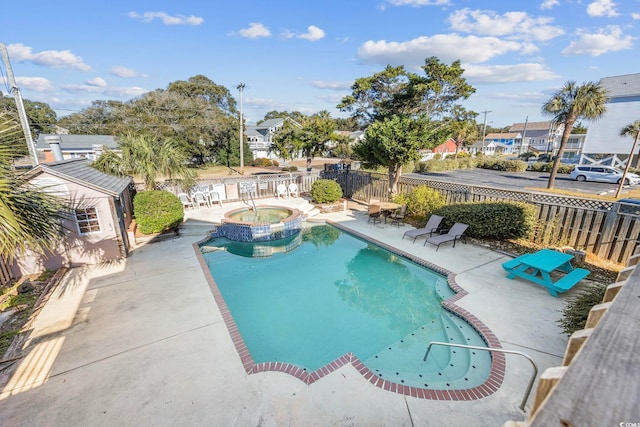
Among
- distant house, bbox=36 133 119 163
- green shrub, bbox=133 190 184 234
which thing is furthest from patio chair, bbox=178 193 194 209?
distant house, bbox=36 133 119 163

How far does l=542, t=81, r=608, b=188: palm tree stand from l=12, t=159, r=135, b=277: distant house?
2122 cm

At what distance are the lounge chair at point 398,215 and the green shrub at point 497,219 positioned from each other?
6.79ft

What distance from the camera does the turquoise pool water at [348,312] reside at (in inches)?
183

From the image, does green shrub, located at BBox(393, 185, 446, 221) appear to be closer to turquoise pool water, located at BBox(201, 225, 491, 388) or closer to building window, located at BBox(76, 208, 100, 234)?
turquoise pool water, located at BBox(201, 225, 491, 388)

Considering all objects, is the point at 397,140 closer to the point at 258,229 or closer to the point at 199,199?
the point at 258,229

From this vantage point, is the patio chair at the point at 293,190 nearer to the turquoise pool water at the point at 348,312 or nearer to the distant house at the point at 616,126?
the turquoise pool water at the point at 348,312

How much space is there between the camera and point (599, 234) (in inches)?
295

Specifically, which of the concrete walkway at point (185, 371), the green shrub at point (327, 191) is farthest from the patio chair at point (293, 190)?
the concrete walkway at point (185, 371)

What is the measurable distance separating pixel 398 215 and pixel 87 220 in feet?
34.1

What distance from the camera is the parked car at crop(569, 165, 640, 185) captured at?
778 inches

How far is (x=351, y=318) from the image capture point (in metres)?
5.92

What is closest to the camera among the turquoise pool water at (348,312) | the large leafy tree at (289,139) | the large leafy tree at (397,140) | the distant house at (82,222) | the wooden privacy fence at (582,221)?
the turquoise pool water at (348,312)

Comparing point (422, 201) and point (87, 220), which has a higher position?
point (87, 220)

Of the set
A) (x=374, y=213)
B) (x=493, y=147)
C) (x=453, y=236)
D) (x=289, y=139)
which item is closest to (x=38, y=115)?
(x=289, y=139)
